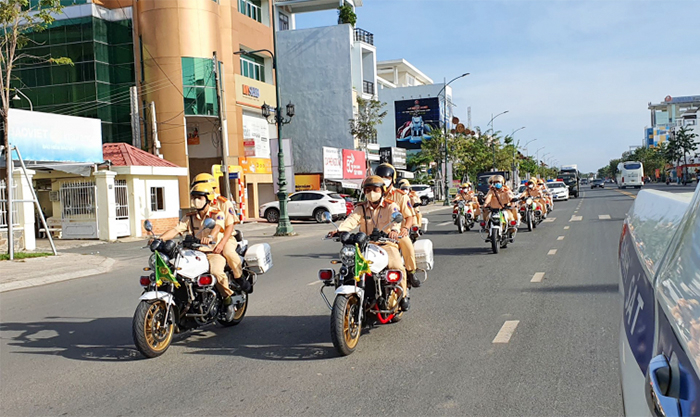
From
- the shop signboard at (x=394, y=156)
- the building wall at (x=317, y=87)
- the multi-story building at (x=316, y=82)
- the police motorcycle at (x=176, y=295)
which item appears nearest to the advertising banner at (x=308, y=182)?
the multi-story building at (x=316, y=82)

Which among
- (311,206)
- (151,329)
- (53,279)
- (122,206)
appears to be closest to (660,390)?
(151,329)

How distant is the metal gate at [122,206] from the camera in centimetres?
2432

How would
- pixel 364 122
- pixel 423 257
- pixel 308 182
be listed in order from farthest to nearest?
pixel 364 122 < pixel 308 182 < pixel 423 257

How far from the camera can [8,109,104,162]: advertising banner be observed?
20.2 meters

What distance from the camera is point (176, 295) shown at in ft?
21.2

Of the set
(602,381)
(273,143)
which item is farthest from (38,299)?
(273,143)

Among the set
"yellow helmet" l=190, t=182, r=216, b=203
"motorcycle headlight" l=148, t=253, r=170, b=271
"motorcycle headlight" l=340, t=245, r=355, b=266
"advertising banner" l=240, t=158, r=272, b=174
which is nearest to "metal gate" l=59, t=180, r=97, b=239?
"advertising banner" l=240, t=158, r=272, b=174

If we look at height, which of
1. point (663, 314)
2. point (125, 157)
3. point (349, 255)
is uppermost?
point (125, 157)

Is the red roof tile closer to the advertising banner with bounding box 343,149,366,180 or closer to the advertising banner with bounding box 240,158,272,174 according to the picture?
the advertising banner with bounding box 240,158,272,174

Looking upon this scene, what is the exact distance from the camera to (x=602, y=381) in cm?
480

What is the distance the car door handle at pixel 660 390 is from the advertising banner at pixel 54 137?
68.5 ft

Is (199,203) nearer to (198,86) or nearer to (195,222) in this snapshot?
(195,222)

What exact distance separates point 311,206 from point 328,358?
26472 millimetres

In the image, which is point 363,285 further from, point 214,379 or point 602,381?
point 602,381
